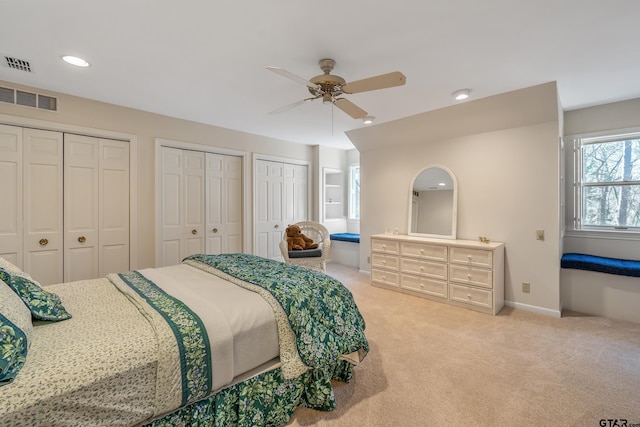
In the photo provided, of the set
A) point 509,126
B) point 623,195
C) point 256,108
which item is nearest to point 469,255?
point 509,126

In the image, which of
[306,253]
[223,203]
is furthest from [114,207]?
[306,253]

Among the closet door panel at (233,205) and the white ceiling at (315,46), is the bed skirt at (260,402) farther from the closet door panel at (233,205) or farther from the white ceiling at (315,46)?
the closet door panel at (233,205)

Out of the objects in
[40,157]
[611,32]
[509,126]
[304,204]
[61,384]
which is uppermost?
[611,32]

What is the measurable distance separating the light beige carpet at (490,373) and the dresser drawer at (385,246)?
102cm

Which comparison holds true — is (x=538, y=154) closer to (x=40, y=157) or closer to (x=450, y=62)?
(x=450, y=62)

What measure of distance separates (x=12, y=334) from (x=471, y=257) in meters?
3.74

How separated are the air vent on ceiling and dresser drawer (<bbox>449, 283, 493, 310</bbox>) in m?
4.76

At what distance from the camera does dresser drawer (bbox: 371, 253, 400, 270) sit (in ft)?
13.4

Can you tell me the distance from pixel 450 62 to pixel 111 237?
4035 millimetres

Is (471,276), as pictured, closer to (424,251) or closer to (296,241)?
(424,251)

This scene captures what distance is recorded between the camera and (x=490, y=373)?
84.7 inches

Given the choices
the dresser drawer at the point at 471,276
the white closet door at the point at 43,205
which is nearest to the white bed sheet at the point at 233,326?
the white closet door at the point at 43,205

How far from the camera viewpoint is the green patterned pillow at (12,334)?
0.99 metres

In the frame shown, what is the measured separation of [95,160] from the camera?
133 inches
